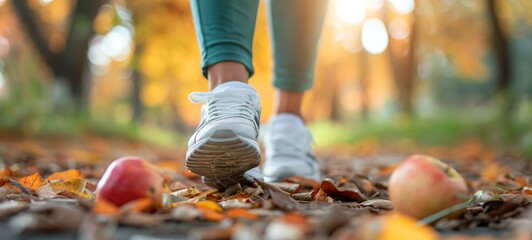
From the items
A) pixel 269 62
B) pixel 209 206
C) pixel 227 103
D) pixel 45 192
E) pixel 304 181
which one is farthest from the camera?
pixel 269 62

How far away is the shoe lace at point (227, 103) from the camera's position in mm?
1621

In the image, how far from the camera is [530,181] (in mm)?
2160

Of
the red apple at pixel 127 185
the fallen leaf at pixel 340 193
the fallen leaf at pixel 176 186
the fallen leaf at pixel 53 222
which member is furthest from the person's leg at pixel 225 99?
the fallen leaf at pixel 53 222

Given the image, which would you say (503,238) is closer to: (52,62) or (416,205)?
(416,205)

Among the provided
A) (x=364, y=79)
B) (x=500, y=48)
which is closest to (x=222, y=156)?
(x=500, y=48)

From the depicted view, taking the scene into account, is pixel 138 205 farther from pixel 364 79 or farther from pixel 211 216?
pixel 364 79

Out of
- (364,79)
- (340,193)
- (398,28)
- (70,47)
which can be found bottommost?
(364,79)

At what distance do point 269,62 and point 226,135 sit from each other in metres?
12.5

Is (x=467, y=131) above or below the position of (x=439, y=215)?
below

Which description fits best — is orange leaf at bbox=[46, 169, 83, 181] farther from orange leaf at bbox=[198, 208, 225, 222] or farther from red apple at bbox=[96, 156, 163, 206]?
orange leaf at bbox=[198, 208, 225, 222]

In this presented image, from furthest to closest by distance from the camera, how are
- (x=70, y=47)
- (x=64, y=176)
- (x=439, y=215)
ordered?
1. (x=70, y=47)
2. (x=64, y=176)
3. (x=439, y=215)

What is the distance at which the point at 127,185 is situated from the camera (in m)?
1.18

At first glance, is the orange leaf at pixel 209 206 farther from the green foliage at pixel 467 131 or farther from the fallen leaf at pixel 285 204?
the green foliage at pixel 467 131

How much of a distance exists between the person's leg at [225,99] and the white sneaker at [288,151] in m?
0.36
